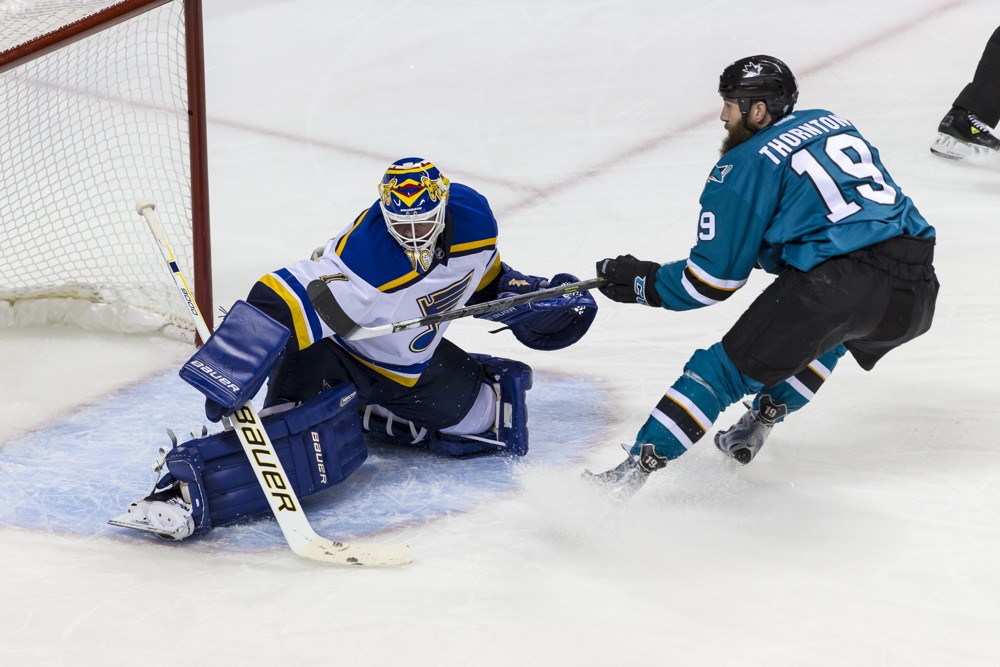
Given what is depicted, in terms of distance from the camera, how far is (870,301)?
2.67 metres

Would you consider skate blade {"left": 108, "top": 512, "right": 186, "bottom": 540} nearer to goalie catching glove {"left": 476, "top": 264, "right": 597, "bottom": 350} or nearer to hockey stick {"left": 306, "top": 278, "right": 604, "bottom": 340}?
hockey stick {"left": 306, "top": 278, "right": 604, "bottom": 340}

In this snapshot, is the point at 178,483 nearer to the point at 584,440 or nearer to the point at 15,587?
the point at 15,587

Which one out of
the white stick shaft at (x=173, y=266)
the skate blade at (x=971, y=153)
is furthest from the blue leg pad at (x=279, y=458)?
the skate blade at (x=971, y=153)

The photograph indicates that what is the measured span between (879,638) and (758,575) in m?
0.29

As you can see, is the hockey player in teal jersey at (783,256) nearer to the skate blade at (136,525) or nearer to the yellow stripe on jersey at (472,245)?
the yellow stripe on jersey at (472,245)

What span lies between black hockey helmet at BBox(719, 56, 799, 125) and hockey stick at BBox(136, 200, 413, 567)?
114cm

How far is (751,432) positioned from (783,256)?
50cm

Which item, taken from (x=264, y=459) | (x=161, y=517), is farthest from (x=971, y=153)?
(x=161, y=517)

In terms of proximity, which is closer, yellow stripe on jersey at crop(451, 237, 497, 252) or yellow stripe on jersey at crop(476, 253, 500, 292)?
yellow stripe on jersey at crop(451, 237, 497, 252)

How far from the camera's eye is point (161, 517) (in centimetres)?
273

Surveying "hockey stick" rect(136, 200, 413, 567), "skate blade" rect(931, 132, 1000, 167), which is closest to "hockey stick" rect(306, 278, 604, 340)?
"hockey stick" rect(136, 200, 413, 567)

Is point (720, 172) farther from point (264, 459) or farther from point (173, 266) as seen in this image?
point (173, 266)

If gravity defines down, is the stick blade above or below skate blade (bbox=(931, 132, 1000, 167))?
below

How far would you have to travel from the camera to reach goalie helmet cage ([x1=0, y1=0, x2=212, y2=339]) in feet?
12.0
